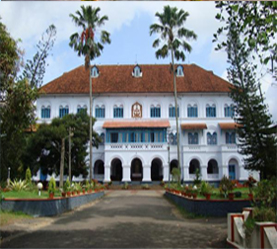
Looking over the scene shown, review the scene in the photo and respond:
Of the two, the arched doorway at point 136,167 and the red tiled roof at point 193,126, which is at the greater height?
the red tiled roof at point 193,126

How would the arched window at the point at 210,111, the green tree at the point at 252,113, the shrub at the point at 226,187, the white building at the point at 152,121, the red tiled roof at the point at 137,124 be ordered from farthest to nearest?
1. the arched window at the point at 210,111
2. the white building at the point at 152,121
3. the red tiled roof at the point at 137,124
4. the green tree at the point at 252,113
5. the shrub at the point at 226,187

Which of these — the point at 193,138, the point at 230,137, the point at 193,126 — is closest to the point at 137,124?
the point at 193,126

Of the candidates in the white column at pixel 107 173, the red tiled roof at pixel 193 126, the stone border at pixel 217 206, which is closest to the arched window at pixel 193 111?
the red tiled roof at pixel 193 126

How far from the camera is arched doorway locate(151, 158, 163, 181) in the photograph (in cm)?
3769

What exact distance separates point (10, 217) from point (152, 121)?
2688cm

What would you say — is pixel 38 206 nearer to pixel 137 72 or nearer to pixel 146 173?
pixel 146 173

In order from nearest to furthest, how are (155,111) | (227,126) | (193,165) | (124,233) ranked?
(124,233) → (227,126) → (155,111) → (193,165)

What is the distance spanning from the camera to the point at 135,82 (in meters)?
38.9

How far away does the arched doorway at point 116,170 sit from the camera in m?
37.7

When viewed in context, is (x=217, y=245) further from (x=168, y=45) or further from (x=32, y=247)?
(x=168, y=45)

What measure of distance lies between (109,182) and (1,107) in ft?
93.8

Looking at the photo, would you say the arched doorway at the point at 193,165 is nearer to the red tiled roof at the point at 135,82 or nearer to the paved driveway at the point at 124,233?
the red tiled roof at the point at 135,82

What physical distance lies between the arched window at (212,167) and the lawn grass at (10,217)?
92.8 feet

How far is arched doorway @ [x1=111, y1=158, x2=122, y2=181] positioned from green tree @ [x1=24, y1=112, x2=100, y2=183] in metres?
8.25
